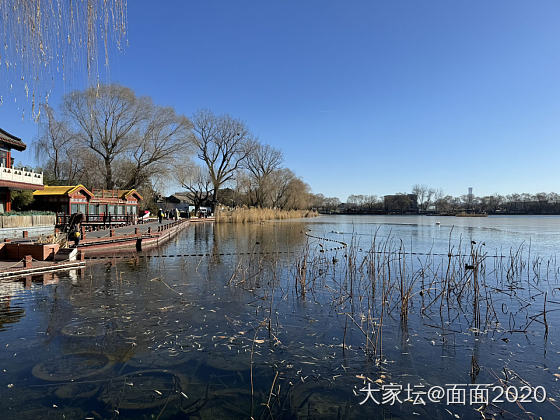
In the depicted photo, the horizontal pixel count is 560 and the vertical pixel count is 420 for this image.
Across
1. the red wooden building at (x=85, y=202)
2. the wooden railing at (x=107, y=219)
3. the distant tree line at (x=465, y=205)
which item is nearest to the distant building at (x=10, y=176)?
the red wooden building at (x=85, y=202)

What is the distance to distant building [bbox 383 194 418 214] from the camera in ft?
345

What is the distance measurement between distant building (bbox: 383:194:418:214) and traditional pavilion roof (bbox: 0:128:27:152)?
9818 centimetres

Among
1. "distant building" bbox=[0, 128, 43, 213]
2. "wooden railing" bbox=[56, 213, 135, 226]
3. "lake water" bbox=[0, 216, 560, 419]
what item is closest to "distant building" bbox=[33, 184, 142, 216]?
"wooden railing" bbox=[56, 213, 135, 226]

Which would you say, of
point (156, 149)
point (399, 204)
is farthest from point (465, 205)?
point (156, 149)

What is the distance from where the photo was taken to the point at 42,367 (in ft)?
15.5

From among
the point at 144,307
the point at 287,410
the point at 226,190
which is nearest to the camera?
the point at 287,410

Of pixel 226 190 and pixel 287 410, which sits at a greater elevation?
pixel 226 190

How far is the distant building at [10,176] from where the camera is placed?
61.2 ft

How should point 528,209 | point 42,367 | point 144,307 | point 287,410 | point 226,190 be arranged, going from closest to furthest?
1. point 287,410
2. point 42,367
3. point 144,307
4. point 226,190
5. point 528,209

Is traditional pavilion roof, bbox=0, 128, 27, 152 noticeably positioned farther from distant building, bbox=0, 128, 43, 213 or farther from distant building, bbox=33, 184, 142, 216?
distant building, bbox=33, 184, 142, 216

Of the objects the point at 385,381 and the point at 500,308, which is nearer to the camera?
the point at 385,381

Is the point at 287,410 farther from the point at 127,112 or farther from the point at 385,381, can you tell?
the point at 127,112

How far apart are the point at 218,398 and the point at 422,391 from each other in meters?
2.62

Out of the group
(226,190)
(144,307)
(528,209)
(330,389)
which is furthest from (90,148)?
(528,209)
